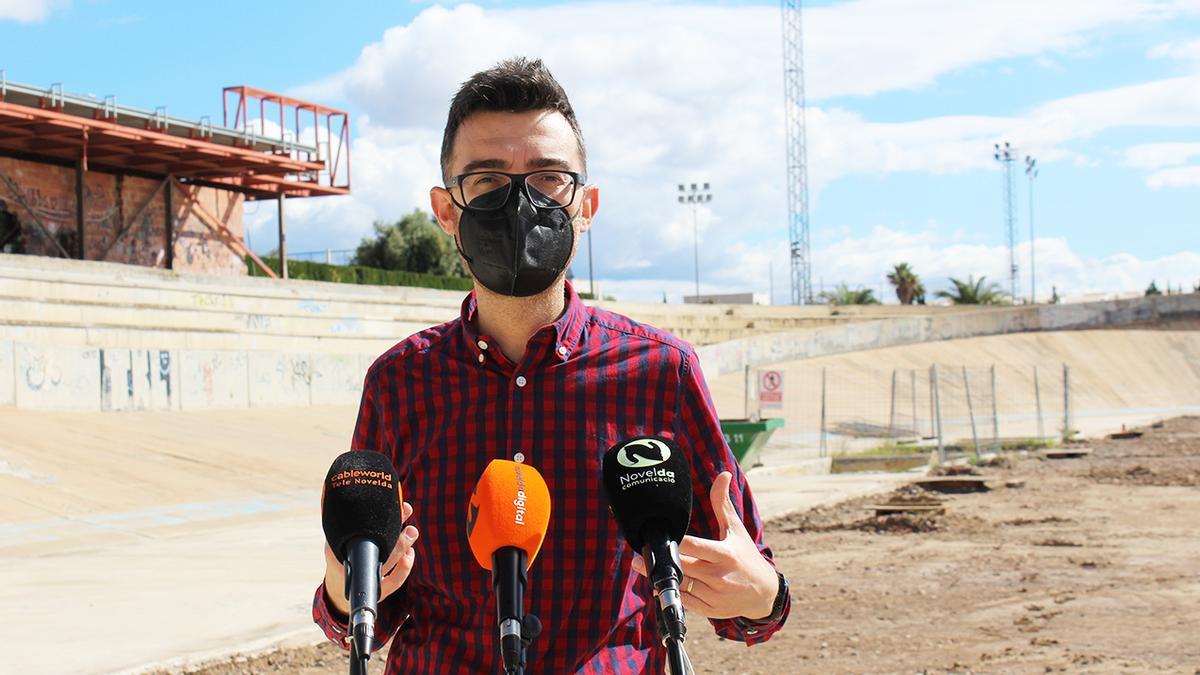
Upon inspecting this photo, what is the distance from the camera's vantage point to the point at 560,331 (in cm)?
260

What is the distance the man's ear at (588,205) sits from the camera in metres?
2.73

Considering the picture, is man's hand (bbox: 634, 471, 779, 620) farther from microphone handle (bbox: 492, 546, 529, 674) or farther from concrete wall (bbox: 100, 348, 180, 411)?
concrete wall (bbox: 100, 348, 180, 411)

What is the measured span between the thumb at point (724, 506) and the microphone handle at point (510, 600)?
45cm

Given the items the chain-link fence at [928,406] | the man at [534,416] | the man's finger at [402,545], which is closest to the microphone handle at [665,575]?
the man at [534,416]

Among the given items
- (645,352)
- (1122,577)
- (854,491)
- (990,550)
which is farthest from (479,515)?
(854,491)

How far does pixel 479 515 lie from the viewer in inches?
83.6

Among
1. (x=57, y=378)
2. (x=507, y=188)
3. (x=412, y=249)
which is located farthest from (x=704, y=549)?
(x=412, y=249)

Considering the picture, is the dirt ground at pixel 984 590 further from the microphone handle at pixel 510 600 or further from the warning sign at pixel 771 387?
the microphone handle at pixel 510 600

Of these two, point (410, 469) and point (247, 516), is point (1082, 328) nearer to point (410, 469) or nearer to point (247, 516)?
point (247, 516)

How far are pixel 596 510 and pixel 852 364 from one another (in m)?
55.5

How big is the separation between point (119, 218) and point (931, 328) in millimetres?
39853

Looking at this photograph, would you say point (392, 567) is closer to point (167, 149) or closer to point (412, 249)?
point (167, 149)

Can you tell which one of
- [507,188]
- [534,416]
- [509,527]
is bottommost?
[509,527]

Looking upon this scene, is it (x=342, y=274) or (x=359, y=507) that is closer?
(x=359, y=507)
